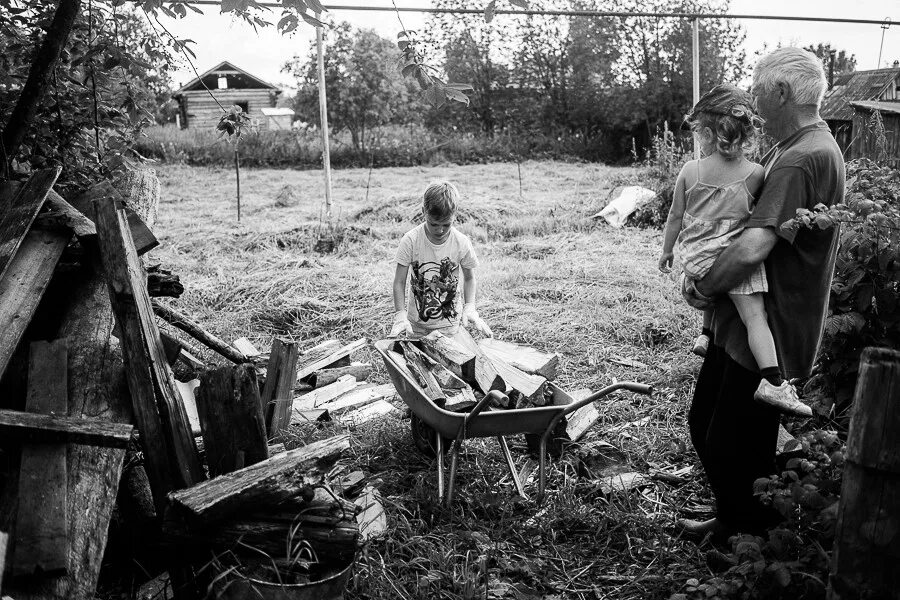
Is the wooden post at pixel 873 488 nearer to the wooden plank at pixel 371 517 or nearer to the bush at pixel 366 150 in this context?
the wooden plank at pixel 371 517

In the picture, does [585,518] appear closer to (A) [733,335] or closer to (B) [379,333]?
(A) [733,335]

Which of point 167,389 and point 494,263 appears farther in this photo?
point 494,263

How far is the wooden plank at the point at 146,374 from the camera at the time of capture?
2715 millimetres

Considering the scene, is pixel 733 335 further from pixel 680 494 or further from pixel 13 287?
pixel 13 287

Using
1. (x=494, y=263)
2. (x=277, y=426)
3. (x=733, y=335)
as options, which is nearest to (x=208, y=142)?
(x=494, y=263)

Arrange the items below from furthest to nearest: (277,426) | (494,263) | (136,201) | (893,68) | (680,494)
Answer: (893,68) → (494,263) → (136,201) → (277,426) → (680,494)

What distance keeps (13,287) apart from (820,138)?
324cm

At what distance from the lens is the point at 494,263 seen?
8711 millimetres

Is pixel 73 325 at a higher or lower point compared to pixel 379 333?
higher

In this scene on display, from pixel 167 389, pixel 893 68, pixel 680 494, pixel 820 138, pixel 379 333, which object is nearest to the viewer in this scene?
pixel 820 138

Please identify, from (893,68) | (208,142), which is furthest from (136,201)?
(208,142)

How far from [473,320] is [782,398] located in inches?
64.8

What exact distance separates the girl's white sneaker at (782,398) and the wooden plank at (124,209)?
2.60 metres

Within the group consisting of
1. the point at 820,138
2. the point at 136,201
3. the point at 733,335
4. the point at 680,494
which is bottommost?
the point at 680,494
